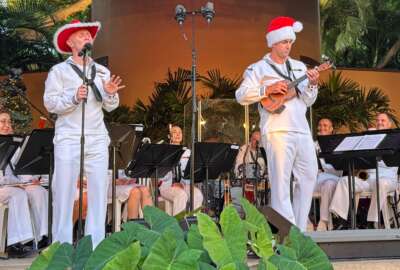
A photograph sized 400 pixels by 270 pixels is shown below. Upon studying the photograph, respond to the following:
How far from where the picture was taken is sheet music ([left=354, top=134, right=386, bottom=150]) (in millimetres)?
5703

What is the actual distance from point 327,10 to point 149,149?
19.0 meters

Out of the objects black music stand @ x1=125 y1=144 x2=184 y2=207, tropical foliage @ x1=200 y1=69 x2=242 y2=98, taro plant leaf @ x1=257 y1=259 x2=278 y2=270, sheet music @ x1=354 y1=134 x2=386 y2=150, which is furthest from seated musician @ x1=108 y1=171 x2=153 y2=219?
tropical foliage @ x1=200 y1=69 x2=242 y2=98

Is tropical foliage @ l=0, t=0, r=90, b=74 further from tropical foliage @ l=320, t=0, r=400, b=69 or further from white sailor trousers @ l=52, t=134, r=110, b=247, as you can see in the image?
white sailor trousers @ l=52, t=134, r=110, b=247

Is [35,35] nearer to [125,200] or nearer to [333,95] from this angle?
[333,95]

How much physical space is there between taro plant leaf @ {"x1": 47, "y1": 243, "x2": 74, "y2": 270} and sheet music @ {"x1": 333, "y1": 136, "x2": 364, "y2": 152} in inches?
193

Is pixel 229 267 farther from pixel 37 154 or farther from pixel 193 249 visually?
pixel 37 154

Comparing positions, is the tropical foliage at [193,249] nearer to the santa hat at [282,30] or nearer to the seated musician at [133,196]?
the santa hat at [282,30]

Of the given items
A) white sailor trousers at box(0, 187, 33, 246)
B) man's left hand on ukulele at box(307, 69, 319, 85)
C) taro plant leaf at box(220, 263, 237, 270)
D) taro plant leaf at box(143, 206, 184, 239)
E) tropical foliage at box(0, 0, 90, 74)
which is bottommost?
white sailor trousers at box(0, 187, 33, 246)

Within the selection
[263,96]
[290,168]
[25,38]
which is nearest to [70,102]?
[263,96]

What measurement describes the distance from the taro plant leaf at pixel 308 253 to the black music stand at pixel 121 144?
13.1 ft

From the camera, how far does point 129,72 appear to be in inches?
555

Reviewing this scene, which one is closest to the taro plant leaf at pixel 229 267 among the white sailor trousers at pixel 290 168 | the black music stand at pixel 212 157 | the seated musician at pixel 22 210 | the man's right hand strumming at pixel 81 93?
the man's right hand strumming at pixel 81 93

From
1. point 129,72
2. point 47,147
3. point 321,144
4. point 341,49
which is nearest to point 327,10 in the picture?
point 341,49

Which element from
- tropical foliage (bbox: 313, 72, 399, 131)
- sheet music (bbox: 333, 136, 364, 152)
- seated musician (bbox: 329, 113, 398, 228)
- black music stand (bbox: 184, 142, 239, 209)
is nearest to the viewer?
sheet music (bbox: 333, 136, 364, 152)
